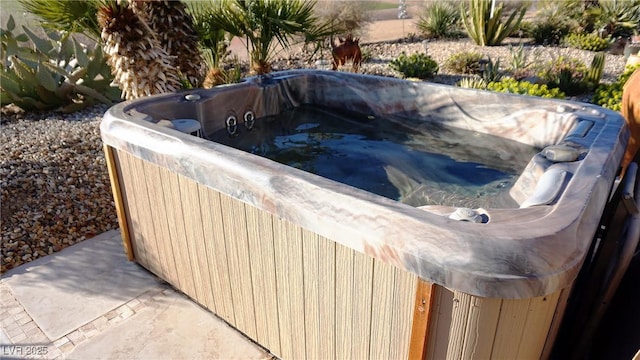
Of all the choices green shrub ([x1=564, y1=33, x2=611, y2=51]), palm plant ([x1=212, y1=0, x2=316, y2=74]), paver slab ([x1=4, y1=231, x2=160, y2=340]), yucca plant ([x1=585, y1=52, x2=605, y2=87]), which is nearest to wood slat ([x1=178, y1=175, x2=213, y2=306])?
paver slab ([x1=4, y1=231, x2=160, y2=340])

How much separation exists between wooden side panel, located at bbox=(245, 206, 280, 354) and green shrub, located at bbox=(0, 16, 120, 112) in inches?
131

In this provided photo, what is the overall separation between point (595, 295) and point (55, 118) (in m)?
4.23

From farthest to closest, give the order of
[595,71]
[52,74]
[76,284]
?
[595,71], [52,74], [76,284]

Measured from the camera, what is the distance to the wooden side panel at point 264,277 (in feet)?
4.64

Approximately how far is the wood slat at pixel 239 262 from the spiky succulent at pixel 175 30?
2.03 m

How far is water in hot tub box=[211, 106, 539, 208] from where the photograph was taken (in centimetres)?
234

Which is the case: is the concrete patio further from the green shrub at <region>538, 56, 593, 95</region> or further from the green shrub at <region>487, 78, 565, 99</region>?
the green shrub at <region>538, 56, 593, 95</region>

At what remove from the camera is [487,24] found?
25.5 feet

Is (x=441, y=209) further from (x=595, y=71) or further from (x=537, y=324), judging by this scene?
(x=595, y=71)

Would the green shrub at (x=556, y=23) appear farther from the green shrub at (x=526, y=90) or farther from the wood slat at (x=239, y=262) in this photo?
the wood slat at (x=239, y=262)

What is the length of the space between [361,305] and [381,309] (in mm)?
71

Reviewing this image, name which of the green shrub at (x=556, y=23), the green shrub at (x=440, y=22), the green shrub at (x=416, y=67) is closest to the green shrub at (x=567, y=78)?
the green shrub at (x=416, y=67)

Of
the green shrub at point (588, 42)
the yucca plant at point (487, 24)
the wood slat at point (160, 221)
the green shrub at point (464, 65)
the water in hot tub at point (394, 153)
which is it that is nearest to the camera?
the wood slat at point (160, 221)

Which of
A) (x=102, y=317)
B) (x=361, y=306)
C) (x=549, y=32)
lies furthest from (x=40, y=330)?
(x=549, y=32)
